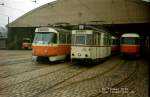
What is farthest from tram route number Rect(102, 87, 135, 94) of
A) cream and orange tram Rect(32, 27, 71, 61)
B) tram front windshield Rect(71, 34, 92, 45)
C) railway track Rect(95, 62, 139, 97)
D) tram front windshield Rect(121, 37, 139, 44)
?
tram front windshield Rect(121, 37, 139, 44)

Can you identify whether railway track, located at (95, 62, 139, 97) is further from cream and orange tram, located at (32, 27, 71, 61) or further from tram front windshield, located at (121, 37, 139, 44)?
tram front windshield, located at (121, 37, 139, 44)

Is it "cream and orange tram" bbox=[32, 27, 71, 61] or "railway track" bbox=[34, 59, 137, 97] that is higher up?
"cream and orange tram" bbox=[32, 27, 71, 61]

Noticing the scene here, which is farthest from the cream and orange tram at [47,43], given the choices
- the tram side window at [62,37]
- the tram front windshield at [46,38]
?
the tram side window at [62,37]

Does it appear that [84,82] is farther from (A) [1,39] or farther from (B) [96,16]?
(A) [1,39]

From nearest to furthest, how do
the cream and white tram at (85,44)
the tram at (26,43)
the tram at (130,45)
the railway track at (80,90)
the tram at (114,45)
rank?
the railway track at (80,90), the cream and white tram at (85,44), the tram at (130,45), the tram at (114,45), the tram at (26,43)

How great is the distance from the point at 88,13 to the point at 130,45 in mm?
16136

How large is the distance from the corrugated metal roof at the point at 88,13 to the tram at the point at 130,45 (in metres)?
9.84

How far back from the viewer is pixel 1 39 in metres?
54.5

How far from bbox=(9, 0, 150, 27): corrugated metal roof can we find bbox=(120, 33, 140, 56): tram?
9839 millimetres

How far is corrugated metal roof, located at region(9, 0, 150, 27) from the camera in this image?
41125 millimetres

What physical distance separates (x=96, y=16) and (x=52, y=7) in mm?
8104

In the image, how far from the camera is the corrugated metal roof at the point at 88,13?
4112cm

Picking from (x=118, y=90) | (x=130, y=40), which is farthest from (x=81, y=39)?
(x=130, y=40)

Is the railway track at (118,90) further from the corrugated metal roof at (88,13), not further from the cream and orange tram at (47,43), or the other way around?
the corrugated metal roof at (88,13)
